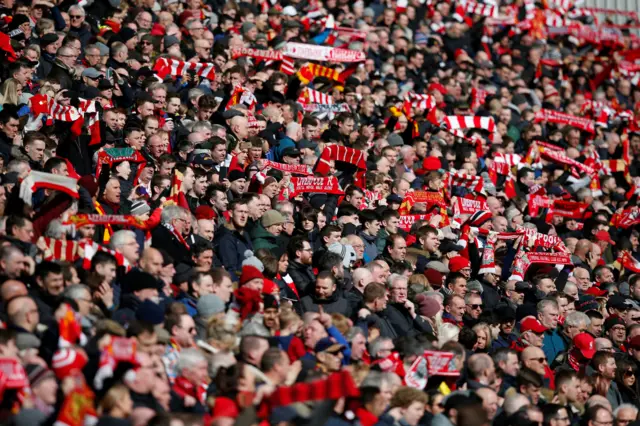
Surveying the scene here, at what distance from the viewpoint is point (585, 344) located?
491 inches

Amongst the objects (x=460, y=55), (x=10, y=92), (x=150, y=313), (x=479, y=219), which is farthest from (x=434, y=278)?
(x=460, y=55)

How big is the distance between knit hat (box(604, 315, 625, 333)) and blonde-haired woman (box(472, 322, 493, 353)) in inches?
92.2

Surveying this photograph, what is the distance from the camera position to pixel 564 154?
63.6ft

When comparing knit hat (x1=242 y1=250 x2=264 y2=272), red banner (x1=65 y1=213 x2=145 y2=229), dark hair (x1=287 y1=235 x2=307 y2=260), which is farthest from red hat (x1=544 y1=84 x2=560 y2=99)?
red banner (x1=65 y1=213 x2=145 y2=229)

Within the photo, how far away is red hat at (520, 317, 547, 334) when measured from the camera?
1245 centimetres

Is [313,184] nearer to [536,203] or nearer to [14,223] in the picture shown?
[536,203]

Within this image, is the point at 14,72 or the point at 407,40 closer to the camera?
the point at 14,72

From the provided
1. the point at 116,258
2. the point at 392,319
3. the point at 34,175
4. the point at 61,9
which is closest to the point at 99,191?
the point at 34,175

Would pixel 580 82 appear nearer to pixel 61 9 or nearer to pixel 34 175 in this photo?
pixel 61 9

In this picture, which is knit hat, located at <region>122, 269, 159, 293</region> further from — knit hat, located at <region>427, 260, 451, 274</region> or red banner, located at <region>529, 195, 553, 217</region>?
red banner, located at <region>529, 195, 553, 217</region>

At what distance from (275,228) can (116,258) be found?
9.54ft

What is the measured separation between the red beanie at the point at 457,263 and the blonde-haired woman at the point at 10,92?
5.10 m

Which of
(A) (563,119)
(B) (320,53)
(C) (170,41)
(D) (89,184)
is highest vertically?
(D) (89,184)

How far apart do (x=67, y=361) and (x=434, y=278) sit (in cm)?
584
